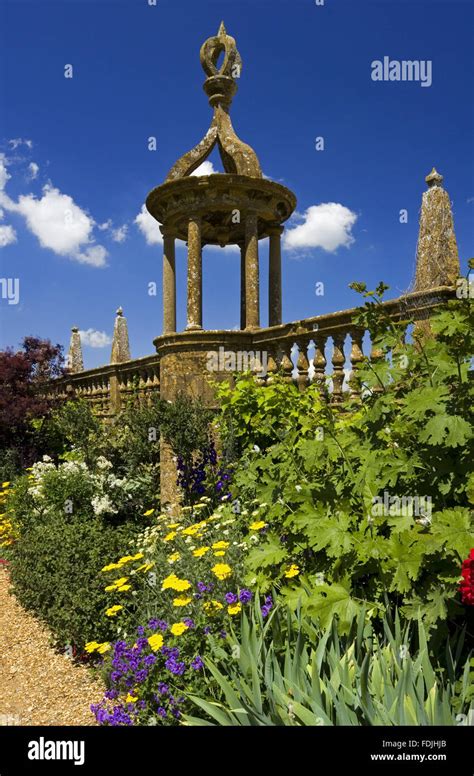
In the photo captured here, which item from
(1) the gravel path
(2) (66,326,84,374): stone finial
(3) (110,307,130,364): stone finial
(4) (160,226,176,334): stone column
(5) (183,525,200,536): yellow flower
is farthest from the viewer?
(2) (66,326,84,374): stone finial

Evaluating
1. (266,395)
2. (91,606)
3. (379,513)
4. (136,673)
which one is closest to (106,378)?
(266,395)

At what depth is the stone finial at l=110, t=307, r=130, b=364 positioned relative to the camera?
1118cm

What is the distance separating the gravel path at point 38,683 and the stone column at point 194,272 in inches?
175

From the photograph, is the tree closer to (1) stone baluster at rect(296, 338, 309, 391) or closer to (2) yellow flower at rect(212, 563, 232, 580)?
(1) stone baluster at rect(296, 338, 309, 391)

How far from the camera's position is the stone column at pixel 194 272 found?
806cm

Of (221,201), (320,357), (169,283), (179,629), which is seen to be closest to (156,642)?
(179,629)

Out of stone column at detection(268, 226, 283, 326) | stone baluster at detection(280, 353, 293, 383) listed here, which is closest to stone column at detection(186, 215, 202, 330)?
stone column at detection(268, 226, 283, 326)

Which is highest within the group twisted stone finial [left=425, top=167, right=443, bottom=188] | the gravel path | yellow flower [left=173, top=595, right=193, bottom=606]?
twisted stone finial [left=425, top=167, right=443, bottom=188]

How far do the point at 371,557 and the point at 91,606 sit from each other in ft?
9.27

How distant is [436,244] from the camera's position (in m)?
4.91

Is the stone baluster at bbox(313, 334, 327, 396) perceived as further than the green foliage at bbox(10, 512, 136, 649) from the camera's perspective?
Yes

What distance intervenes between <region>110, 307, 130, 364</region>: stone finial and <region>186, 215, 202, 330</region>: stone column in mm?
3293

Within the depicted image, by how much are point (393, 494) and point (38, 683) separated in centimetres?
315
